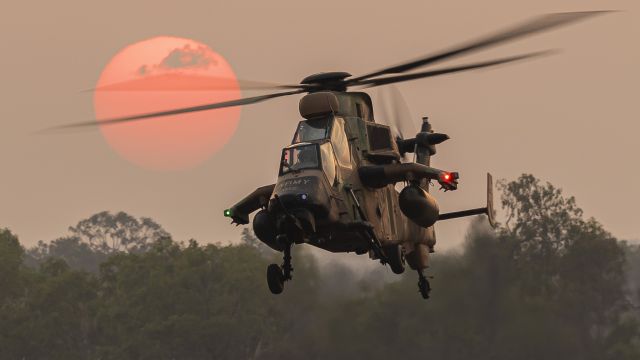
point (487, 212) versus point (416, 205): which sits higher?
point (416, 205)

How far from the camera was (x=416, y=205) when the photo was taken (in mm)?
21438

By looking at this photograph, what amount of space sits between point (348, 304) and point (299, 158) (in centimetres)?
3676

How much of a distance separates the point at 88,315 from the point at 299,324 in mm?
24437

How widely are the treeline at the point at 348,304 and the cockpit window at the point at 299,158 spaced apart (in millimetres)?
31796

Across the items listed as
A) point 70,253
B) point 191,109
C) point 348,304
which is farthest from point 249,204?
point 70,253

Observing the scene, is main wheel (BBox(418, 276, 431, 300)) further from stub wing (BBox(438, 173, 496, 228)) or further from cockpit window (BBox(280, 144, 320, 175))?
cockpit window (BBox(280, 144, 320, 175))

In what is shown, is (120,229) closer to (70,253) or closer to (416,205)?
(70,253)

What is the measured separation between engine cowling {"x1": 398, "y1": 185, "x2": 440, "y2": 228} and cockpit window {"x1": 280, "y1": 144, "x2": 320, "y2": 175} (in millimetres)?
2286

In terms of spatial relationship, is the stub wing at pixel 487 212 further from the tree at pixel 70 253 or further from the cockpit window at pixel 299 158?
the tree at pixel 70 253

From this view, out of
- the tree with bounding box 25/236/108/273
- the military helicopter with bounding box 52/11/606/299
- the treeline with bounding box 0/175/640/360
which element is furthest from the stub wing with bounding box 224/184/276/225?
the tree with bounding box 25/236/108/273

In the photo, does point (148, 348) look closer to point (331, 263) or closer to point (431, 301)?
point (331, 263)

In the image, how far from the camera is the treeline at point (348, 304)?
57.2 metres

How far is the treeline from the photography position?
188 ft

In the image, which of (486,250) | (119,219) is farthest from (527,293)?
(119,219)
